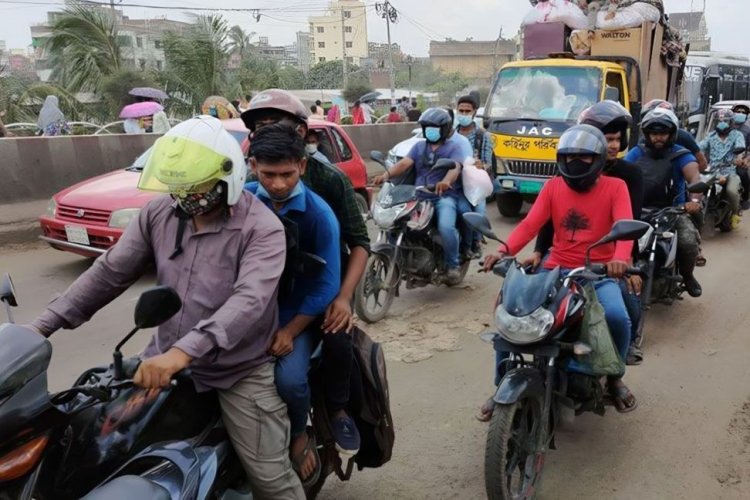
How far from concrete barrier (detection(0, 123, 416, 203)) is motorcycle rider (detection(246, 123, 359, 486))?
25.0ft

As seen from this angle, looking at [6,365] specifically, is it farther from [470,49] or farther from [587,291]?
[470,49]

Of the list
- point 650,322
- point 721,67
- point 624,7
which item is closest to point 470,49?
point 721,67

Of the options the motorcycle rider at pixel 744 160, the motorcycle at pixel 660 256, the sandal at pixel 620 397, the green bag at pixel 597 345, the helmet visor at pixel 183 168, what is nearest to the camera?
the helmet visor at pixel 183 168

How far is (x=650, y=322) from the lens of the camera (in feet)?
19.5

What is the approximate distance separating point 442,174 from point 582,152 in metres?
2.79

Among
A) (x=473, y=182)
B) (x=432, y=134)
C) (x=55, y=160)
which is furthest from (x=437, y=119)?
(x=55, y=160)

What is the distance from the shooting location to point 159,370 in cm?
188

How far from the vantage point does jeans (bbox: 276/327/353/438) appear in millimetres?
2398

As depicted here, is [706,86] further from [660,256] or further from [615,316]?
[615,316]

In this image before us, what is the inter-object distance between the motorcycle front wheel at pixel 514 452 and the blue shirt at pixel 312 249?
955mm

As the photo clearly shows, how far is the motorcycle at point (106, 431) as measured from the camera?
168cm

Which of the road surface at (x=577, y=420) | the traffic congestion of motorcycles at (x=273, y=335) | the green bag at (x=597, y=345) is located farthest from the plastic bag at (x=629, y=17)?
the green bag at (x=597, y=345)

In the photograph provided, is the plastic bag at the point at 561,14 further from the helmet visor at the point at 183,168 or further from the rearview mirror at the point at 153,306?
the rearview mirror at the point at 153,306

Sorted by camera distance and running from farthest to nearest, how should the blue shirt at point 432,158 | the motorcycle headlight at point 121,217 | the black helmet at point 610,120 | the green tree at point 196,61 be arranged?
the green tree at point 196,61 → the motorcycle headlight at point 121,217 → the blue shirt at point 432,158 → the black helmet at point 610,120
